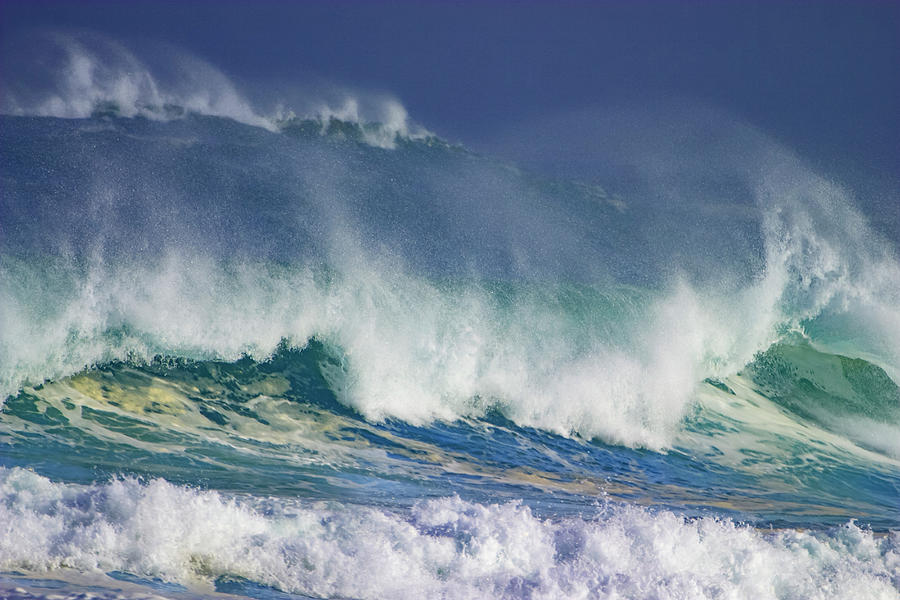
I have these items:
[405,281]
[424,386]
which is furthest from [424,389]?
[405,281]

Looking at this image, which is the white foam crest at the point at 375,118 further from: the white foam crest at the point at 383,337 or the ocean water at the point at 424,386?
the white foam crest at the point at 383,337

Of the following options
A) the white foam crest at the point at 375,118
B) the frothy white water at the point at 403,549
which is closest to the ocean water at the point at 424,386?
the frothy white water at the point at 403,549

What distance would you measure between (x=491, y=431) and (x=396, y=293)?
79.2 inches

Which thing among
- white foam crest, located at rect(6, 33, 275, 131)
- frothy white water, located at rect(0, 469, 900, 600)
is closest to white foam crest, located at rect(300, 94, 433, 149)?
white foam crest, located at rect(6, 33, 275, 131)

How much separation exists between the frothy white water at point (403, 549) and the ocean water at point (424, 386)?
0.02 m

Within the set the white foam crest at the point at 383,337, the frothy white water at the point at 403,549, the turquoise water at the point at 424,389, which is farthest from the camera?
the white foam crest at the point at 383,337

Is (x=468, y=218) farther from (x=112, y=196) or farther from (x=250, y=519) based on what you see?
(x=250, y=519)

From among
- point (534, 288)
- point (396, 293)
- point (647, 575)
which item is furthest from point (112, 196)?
point (647, 575)

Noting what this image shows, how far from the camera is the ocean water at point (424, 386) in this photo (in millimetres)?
4773

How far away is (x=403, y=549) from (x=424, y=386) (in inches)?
143

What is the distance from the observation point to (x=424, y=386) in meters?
8.40

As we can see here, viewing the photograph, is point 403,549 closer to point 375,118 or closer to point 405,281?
point 405,281

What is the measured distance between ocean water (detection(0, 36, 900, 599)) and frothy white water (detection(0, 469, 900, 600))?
17 millimetres

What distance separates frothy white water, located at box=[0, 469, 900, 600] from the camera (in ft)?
14.6
